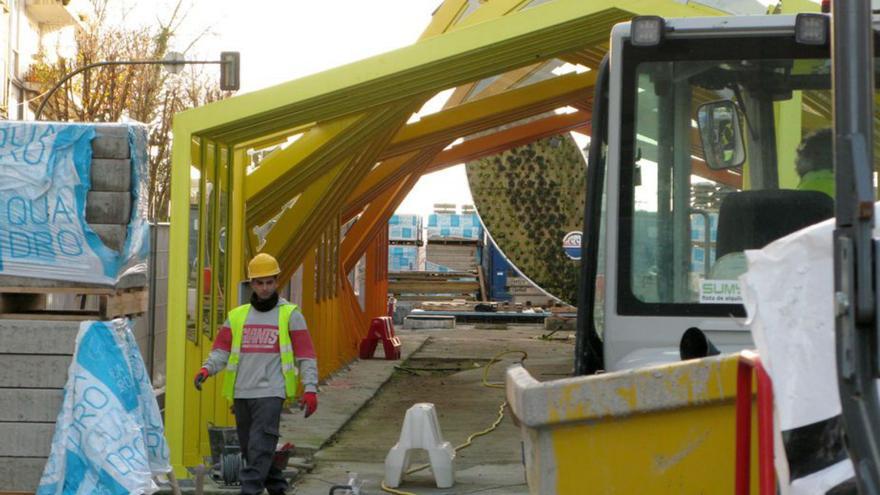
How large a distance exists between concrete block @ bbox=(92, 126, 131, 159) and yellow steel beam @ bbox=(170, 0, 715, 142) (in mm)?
3128

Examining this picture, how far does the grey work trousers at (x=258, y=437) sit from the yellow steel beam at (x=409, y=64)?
2.94 m

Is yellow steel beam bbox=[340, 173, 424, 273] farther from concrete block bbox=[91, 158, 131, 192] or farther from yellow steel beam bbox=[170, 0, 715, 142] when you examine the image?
concrete block bbox=[91, 158, 131, 192]

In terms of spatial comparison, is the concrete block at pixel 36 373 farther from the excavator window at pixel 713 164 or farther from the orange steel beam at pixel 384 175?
the orange steel beam at pixel 384 175

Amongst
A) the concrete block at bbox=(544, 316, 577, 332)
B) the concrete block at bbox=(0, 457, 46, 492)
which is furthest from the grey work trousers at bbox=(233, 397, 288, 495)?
the concrete block at bbox=(544, 316, 577, 332)

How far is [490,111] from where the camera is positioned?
68.7 ft

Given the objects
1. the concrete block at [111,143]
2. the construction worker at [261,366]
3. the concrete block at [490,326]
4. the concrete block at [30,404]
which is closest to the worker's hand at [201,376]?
the construction worker at [261,366]

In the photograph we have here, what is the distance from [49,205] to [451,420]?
835 centimetres

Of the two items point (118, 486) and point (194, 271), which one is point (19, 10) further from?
point (118, 486)

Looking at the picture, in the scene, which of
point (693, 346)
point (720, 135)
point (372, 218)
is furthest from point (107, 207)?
point (372, 218)

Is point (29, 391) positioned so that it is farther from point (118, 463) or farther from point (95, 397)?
point (118, 463)

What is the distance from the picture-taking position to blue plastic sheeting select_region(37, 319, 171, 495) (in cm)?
905

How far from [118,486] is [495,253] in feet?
119

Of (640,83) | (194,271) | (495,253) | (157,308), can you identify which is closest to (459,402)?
(157,308)

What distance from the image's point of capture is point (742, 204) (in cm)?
715
